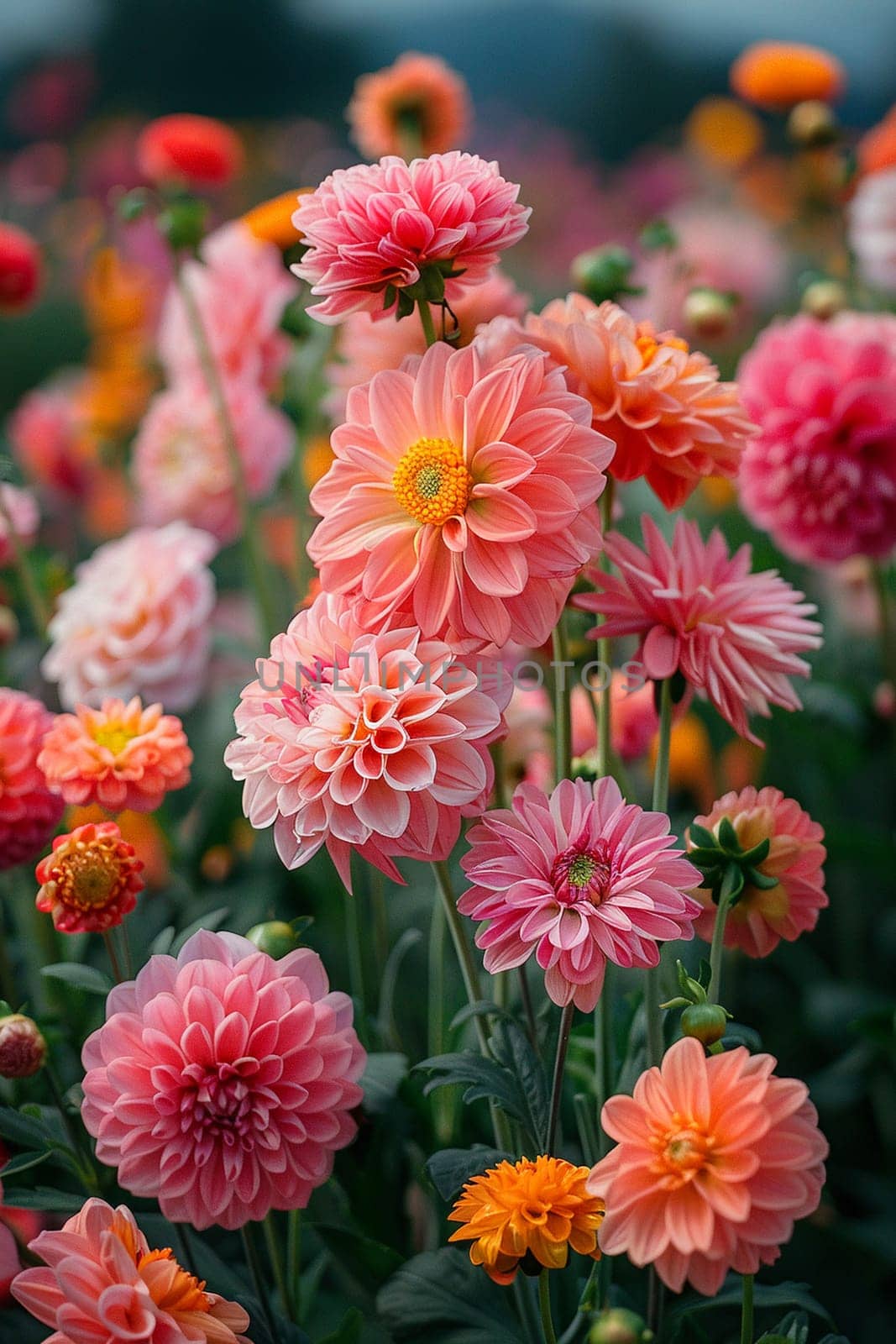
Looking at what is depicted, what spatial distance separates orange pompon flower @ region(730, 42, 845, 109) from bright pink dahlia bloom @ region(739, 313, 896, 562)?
0.56 meters

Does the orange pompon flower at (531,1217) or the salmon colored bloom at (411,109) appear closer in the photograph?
the orange pompon flower at (531,1217)

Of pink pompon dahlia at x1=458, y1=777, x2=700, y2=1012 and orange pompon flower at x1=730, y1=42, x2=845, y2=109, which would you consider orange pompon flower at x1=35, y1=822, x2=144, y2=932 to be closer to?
pink pompon dahlia at x1=458, y1=777, x2=700, y2=1012

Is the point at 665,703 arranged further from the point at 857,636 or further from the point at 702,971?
the point at 857,636

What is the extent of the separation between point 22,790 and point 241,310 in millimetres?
567

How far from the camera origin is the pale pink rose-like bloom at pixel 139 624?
0.84 metres

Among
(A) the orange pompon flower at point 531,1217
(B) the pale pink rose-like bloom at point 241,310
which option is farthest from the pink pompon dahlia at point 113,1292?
(B) the pale pink rose-like bloom at point 241,310

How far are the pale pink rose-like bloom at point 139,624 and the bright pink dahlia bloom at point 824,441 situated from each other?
416 mm

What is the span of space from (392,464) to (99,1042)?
273 millimetres

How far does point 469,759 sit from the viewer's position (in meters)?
0.46

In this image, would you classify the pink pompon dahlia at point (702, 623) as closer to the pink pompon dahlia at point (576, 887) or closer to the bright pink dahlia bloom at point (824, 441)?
the pink pompon dahlia at point (576, 887)

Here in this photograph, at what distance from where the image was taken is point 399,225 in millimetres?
487

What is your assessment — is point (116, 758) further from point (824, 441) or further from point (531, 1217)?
point (824, 441)

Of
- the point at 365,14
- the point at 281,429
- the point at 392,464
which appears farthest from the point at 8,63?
the point at 392,464

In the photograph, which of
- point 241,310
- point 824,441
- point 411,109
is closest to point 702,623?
point 824,441
